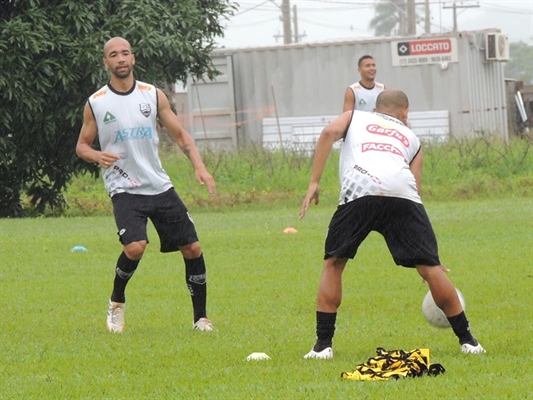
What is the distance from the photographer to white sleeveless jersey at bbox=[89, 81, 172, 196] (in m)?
8.75

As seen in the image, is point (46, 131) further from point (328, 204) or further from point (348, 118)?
point (348, 118)

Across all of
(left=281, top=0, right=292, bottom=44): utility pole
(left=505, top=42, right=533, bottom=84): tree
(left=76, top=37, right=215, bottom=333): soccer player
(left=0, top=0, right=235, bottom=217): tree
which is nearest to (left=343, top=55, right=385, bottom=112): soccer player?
(left=76, top=37, right=215, bottom=333): soccer player

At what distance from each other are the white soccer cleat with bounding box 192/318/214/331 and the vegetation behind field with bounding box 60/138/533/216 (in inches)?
532

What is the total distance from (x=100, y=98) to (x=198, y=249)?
1365mm

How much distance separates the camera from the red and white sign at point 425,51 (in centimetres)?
3169

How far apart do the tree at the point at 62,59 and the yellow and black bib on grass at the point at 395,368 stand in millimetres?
14095

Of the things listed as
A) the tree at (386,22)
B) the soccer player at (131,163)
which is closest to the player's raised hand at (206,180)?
the soccer player at (131,163)

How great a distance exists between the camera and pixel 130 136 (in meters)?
8.76

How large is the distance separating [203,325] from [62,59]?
1241 centimetres

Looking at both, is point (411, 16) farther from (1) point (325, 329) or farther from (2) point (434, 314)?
(1) point (325, 329)

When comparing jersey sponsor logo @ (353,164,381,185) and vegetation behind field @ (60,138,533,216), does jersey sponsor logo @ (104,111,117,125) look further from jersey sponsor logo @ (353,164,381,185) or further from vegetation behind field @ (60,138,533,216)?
vegetation behind field @ (60,138,533,216)

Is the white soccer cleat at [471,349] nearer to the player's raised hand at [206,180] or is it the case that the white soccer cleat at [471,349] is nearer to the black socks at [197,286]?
the player's raised hand at [206,180]

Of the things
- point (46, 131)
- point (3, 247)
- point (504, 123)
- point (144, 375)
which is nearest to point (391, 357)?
point (144, 375)

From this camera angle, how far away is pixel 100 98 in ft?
28.9
